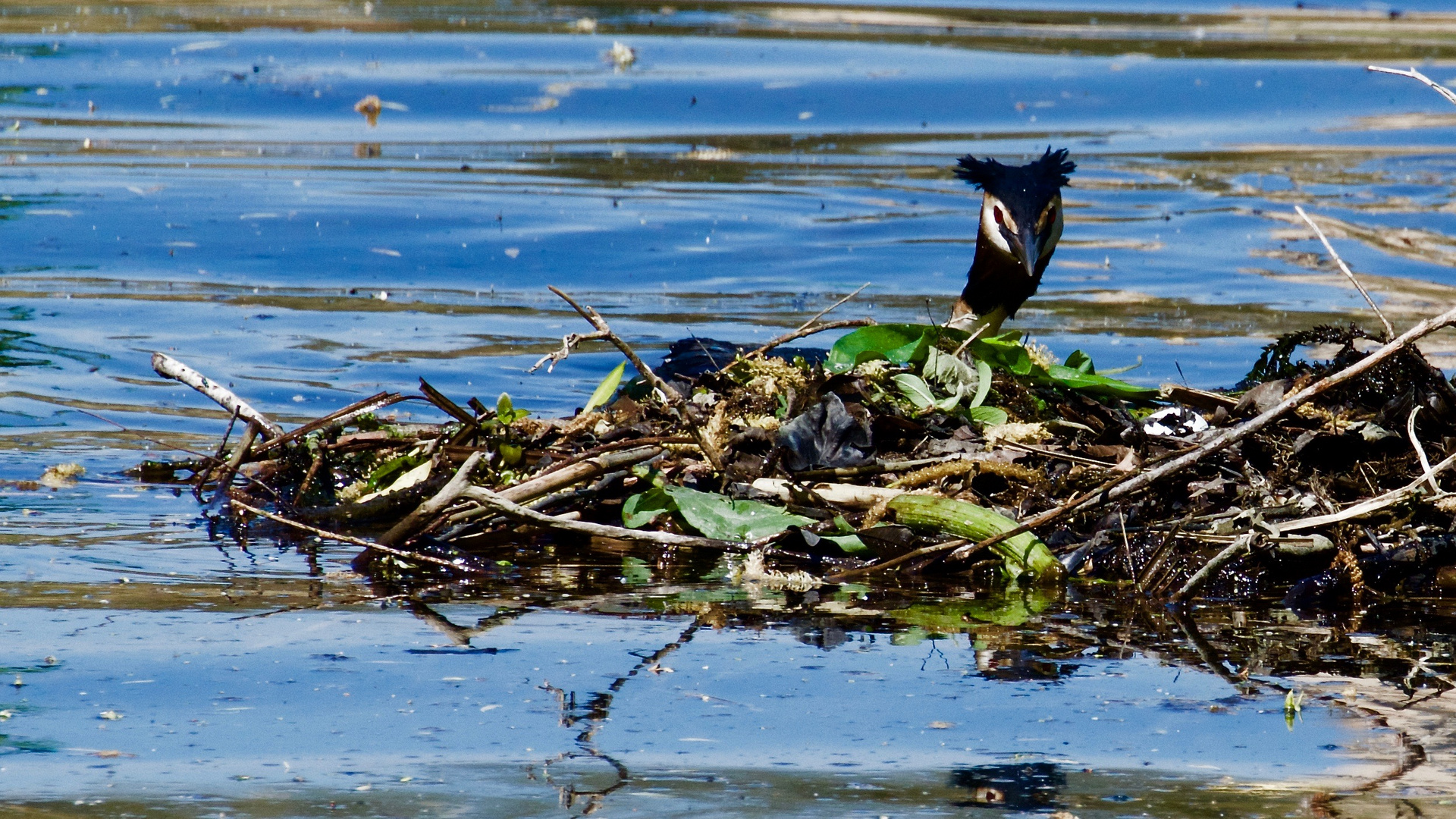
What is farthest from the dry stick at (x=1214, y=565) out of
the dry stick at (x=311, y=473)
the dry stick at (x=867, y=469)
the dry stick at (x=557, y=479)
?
the dry stick at (x=311, y=473)

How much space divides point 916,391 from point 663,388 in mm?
756

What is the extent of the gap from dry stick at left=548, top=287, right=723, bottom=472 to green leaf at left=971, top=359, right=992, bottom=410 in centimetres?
79

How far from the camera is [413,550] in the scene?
4.98 m

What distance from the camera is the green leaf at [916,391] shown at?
528 cm

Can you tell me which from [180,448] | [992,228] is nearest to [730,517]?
[180,448]

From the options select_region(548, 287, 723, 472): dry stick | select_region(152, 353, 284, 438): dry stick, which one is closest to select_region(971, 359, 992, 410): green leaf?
select_region(548, 287, 723, 472): dry stick

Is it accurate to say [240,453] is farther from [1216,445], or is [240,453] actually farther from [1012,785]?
[1012,785]

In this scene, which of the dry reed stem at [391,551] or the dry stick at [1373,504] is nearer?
the dry stick at [1373,504]

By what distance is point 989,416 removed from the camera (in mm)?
5262

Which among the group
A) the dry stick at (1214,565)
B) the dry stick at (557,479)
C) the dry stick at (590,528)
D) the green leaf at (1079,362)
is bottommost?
the dry stick at (1214,565)

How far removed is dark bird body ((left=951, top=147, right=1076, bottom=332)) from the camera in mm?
6484

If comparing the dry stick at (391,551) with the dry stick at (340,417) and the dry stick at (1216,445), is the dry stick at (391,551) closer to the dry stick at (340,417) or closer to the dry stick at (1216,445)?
the dry stick at (340,417)

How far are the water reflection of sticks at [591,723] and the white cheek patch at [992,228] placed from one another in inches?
111

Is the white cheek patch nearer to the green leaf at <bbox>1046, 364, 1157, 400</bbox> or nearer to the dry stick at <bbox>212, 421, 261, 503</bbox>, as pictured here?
the green leaf at <bbox>1046, 364, 1157, 400</bbox>
